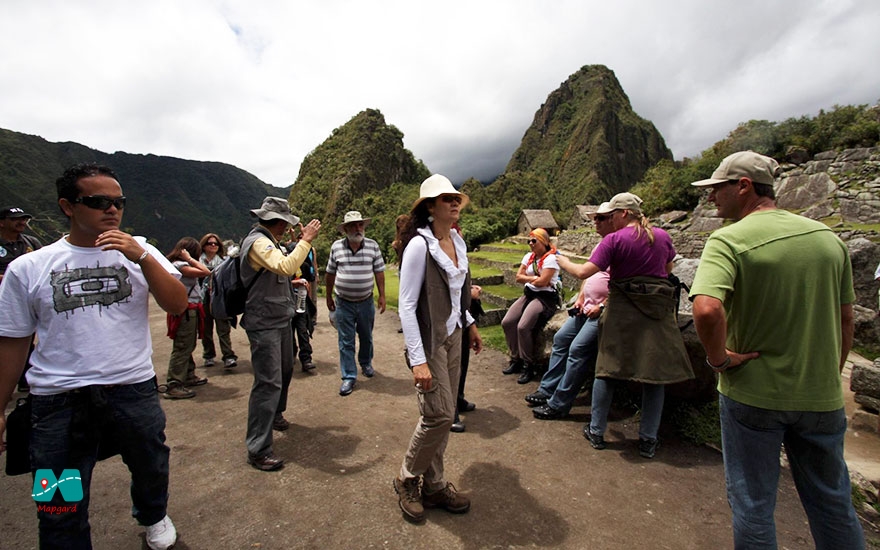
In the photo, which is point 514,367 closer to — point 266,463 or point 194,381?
point 266,463

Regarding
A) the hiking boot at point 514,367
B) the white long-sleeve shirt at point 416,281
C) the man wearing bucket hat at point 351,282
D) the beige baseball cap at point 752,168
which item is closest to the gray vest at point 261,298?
the white long-sleeve shirt at point 416,281

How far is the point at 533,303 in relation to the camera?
525 centimetres

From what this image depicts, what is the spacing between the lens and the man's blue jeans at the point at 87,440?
6.36ft

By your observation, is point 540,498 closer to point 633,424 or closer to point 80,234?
point 633,424

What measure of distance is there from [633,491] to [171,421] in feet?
15.3

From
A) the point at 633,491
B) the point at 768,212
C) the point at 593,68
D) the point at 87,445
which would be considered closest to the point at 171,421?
the point at 87,445

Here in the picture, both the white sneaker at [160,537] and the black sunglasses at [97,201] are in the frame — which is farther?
the white sneaker at [160,537]

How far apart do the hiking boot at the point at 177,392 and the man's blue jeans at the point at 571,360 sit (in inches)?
174

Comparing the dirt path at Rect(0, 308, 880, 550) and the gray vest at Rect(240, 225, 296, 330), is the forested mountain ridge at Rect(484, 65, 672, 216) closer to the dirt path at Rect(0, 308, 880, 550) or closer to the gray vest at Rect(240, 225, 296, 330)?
the dirt path at Rect(0, 308, 880, 550)

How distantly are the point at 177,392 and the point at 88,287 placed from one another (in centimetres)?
366

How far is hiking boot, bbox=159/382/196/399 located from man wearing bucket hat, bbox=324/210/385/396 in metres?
1.89

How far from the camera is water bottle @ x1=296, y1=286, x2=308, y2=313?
5258 millimetres

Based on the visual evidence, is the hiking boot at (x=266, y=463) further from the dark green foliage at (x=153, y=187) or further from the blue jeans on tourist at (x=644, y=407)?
the dark green foliage at (x=153, y=187)

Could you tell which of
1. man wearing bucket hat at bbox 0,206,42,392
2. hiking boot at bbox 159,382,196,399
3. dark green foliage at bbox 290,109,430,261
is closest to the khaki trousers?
hiking boot at bbox 159,382,196,399
